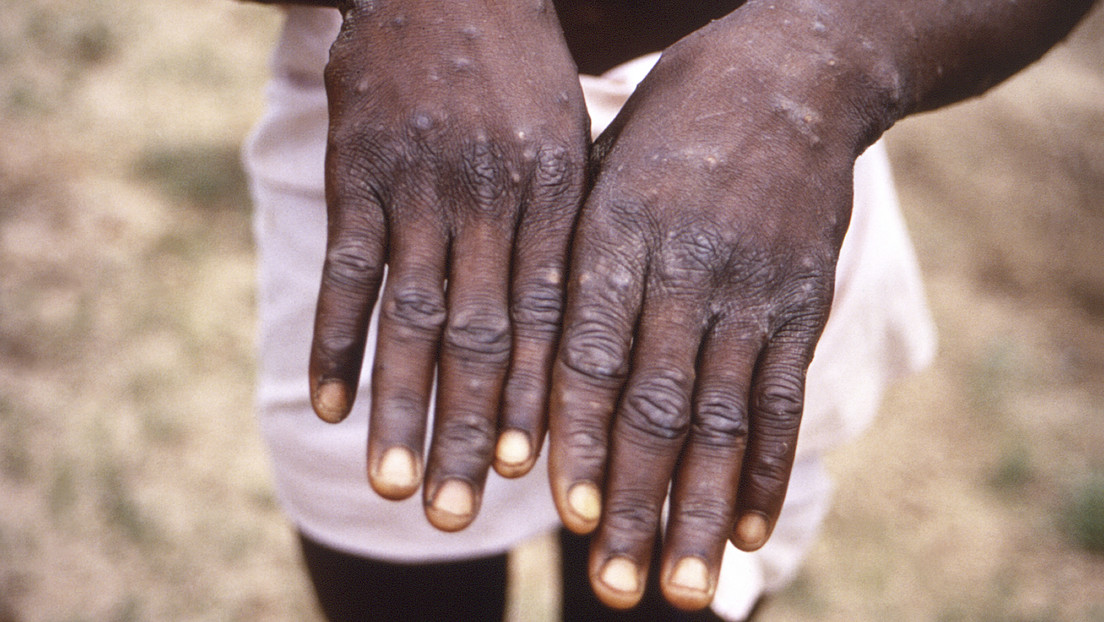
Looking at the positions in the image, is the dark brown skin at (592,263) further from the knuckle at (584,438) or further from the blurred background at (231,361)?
the blurred background at (231,361)

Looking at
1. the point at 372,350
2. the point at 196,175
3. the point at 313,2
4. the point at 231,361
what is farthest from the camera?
the point at 196,175

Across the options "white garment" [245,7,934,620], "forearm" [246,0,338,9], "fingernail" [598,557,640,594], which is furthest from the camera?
"white garment" [245,7,934,620]

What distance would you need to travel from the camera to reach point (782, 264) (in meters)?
0.76

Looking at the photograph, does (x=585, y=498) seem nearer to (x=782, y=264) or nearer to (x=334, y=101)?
(x=782, y=264)

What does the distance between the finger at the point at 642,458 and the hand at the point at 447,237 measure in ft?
0.27

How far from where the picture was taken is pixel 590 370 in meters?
0.72

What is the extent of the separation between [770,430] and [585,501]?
0.19m

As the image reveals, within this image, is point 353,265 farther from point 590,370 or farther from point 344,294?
point 590,370

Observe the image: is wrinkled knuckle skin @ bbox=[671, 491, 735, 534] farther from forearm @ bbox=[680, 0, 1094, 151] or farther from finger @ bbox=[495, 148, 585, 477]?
forearm @ bbox=[680, 0, 1094, 151]

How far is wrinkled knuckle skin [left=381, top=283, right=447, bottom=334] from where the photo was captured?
0.73 metres

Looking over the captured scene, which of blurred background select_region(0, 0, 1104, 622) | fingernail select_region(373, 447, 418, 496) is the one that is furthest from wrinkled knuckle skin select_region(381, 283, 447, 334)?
blurred background select_region(0, 0, 1104, 622)

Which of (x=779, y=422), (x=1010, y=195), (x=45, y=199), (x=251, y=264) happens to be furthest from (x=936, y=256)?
(x=45, y=199)

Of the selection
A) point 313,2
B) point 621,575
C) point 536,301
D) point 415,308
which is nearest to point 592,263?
point 536,301

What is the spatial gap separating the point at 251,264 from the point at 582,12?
2.35 m
